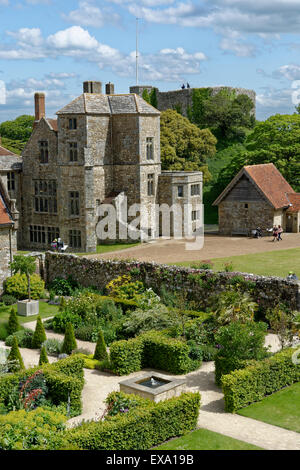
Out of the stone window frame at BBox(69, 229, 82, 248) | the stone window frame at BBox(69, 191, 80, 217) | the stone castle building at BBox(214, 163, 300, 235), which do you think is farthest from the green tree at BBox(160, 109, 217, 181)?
the stone window frame at BBox(69, 229, 82, 248)

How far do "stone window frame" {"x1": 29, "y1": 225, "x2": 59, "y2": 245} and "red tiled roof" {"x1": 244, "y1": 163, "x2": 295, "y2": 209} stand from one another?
16.9m

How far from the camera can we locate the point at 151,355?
21734mm

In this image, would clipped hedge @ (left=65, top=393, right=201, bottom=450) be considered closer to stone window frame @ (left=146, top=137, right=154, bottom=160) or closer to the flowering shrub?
the flowering shrub

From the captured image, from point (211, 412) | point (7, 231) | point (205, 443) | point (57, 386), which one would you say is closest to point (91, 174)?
point (7, 231)

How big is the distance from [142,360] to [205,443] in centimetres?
669

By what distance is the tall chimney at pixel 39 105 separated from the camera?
5372 centimetres

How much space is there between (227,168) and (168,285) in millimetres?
36162

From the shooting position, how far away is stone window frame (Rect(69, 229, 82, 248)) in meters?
49.1

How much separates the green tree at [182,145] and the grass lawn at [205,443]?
45.9 meters

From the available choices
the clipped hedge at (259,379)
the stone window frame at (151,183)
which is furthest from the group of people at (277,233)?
the clipped hedge at (259,379)

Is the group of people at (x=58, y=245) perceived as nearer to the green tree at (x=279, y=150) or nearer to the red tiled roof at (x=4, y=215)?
the red tiled roof at (x=4, y=215)

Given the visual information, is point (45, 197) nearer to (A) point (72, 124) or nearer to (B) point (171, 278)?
(A) point (72, 124)
